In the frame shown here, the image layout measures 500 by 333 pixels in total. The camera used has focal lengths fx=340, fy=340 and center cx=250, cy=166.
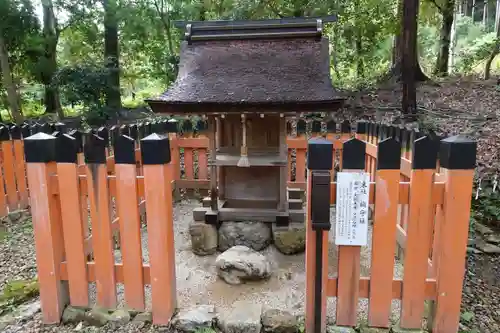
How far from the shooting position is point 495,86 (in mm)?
10273

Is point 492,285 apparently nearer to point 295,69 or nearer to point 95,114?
point 295,69

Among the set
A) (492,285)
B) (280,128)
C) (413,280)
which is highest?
(280,128)

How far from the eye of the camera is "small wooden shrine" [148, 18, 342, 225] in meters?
3.74

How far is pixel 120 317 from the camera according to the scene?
2.58m

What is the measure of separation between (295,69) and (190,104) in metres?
1.34

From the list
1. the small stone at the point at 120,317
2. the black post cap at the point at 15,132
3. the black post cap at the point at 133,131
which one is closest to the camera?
the small stone at the point at 120,317

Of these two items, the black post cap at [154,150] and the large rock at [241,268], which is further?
the large rock at [241,268]

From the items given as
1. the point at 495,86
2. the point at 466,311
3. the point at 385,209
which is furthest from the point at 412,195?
the point at 495,86

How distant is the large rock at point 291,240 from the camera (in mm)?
4133

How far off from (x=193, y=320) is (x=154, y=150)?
1.28 m

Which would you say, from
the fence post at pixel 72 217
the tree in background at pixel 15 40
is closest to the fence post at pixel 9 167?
the fence post at pixel 72 217

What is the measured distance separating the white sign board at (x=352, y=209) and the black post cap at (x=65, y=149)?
191cm

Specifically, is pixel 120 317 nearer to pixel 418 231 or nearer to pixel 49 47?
pixel 418 231

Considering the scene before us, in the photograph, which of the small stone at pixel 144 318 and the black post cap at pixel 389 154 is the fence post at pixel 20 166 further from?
the black post cap at pixel 389 154
